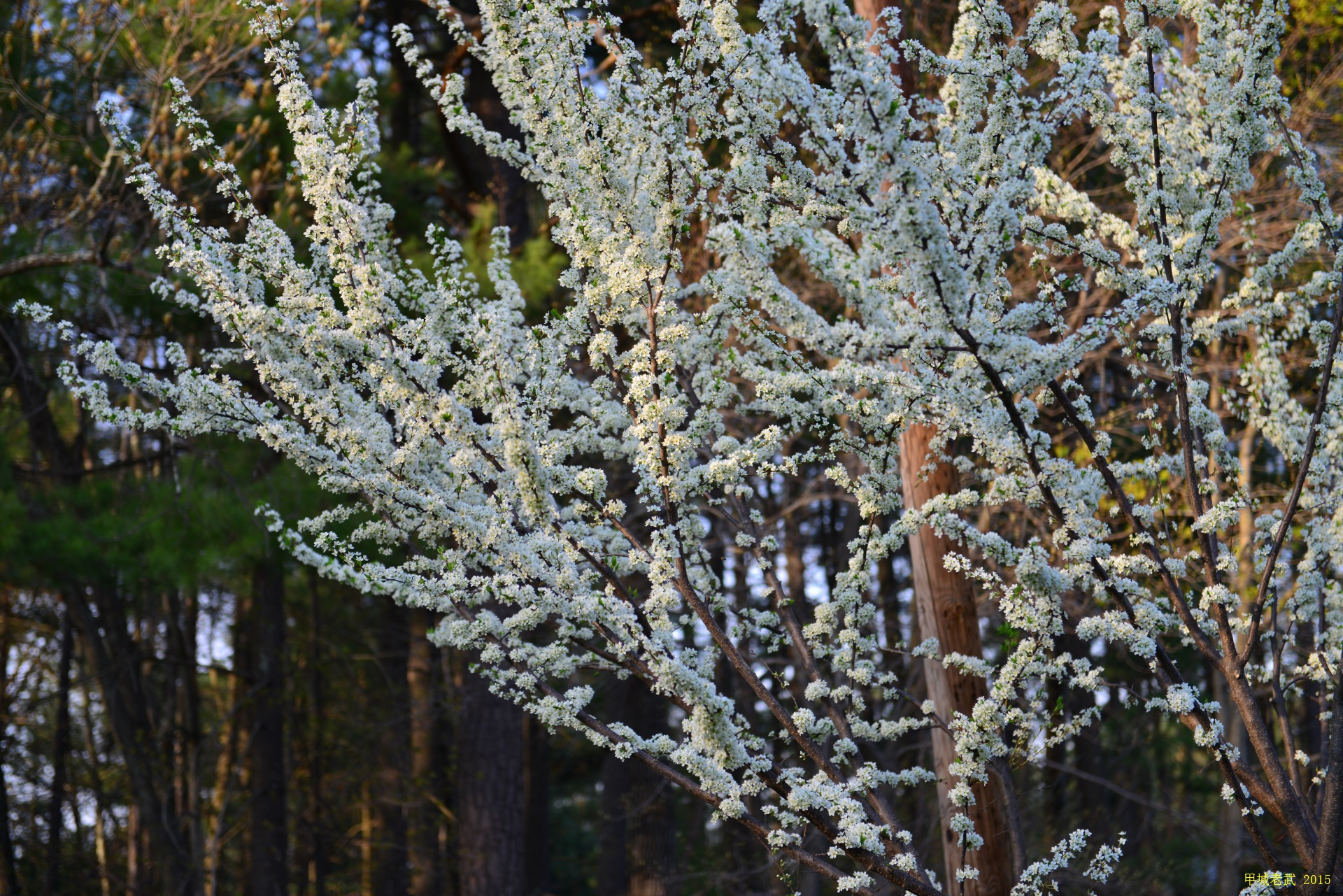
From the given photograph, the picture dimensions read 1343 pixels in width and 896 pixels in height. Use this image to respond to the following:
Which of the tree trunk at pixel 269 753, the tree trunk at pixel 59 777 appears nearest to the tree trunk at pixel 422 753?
the tree trunk at pixel 269 753

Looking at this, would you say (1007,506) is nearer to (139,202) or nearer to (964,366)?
(964,366)

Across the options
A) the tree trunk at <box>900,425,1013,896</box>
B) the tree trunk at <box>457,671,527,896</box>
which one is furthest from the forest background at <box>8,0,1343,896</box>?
the tree trunk at <box>900,425,1013,896</box>

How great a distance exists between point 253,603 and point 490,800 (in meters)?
5.15

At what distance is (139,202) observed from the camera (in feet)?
23.5

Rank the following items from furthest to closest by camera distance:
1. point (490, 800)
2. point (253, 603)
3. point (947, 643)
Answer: point (253, 603)
point (490, 800)
point (947, 643)

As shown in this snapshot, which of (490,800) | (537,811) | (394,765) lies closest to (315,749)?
(394,765)

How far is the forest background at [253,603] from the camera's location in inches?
285

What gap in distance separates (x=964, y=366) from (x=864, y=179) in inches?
21.0

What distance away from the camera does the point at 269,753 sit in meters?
10.7

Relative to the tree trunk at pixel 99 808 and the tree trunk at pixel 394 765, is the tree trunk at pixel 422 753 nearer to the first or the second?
the tree trunk at pixel 394 765

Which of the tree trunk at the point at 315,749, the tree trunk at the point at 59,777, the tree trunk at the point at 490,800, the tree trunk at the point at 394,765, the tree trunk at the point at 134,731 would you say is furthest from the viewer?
the tree trunk at the point at 315,749

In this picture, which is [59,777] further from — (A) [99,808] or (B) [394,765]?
(B) [394,765]

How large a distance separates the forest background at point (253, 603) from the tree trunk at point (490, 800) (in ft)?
0.08

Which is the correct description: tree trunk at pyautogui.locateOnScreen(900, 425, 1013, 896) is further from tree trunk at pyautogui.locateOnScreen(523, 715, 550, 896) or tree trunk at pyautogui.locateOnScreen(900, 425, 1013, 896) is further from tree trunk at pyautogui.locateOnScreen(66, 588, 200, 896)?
tree trunk at pyautogui.locateOnScreen(523, 715, 550, 896)
